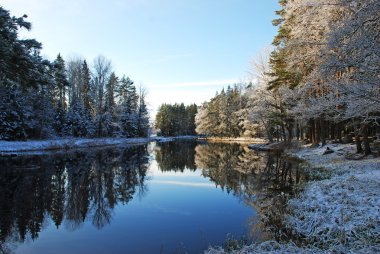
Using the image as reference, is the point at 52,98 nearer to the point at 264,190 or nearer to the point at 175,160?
the point at 175,160

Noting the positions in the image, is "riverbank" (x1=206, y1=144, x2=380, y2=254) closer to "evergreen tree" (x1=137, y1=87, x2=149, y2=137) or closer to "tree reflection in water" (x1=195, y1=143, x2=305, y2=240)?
"tree reflection in water" (x1=195, y1=143, x2=305, y2=240)

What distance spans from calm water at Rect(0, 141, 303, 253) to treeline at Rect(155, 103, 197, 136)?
271 feet

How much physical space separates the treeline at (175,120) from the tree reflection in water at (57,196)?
80.9 meters

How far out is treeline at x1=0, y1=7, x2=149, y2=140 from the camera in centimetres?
1002

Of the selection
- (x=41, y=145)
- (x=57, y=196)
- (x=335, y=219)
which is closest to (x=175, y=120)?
(x=41, y=145)

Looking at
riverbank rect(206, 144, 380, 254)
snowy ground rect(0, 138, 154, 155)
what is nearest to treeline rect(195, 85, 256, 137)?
snowy ground rect(0, 138, 154, 155)

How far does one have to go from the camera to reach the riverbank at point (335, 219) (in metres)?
6.12

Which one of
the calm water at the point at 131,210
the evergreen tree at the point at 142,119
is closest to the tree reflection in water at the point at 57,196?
the calm water at the point at 131,210

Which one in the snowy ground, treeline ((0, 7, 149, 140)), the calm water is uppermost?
treeline ((0, 7, 149, 140))

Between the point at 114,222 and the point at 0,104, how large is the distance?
98.0ft

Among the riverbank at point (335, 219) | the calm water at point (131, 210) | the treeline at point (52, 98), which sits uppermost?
the treeline at point (52, 98)

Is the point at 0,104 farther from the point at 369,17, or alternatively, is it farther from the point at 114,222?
the point at 369,17

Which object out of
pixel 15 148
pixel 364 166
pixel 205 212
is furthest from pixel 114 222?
pixel 15 148

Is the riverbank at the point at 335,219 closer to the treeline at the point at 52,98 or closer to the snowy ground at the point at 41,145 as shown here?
the treeline at the point at 52,98
